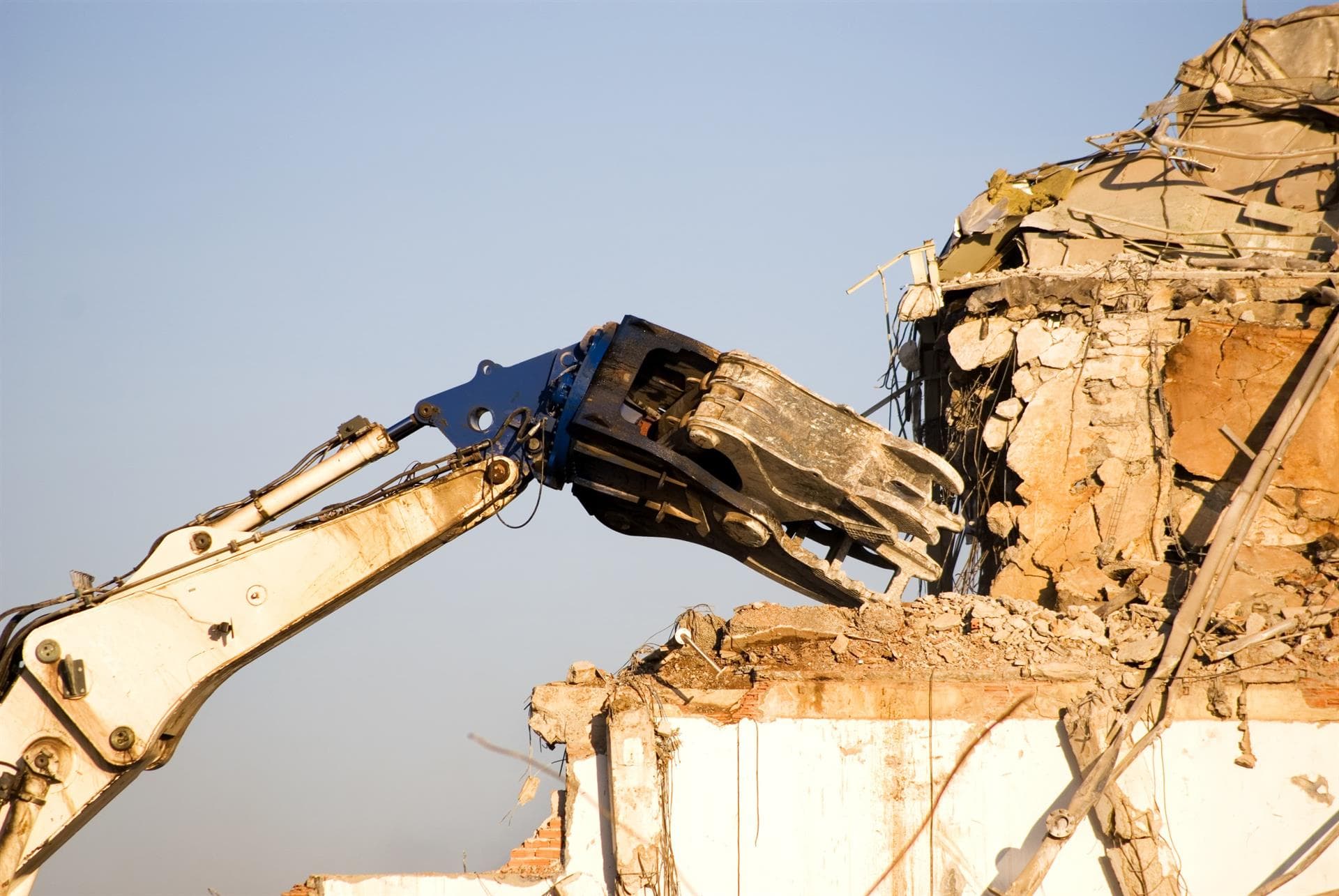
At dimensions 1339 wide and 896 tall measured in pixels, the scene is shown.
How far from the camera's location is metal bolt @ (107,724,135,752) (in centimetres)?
935

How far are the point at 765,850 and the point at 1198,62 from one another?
830 cm

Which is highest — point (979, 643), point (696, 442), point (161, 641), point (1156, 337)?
point (1156, 337)

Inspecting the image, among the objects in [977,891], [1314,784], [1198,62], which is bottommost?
[977,891]

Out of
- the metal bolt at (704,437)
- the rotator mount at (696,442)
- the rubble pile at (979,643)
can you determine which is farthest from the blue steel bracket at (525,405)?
the rubble pile at (979,643)

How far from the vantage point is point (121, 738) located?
936 cm

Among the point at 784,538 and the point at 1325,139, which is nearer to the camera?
the point at 784,538

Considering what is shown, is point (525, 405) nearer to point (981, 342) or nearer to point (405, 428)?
point (405, 428)

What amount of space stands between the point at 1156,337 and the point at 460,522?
5.94 meters

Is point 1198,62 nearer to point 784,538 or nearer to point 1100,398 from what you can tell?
point 1100,398

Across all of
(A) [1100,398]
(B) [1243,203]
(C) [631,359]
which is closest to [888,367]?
(A) [1100,398]

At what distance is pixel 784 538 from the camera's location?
36.3ft

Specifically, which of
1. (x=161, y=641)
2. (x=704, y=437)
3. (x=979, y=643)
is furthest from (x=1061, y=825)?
(x=161, y=641)

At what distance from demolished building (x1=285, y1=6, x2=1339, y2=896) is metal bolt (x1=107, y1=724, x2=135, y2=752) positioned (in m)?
1.88

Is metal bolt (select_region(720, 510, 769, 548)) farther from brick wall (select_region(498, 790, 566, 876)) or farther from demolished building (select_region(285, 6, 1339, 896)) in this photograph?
brick wall (select_region(498, 790, 566, 876))
